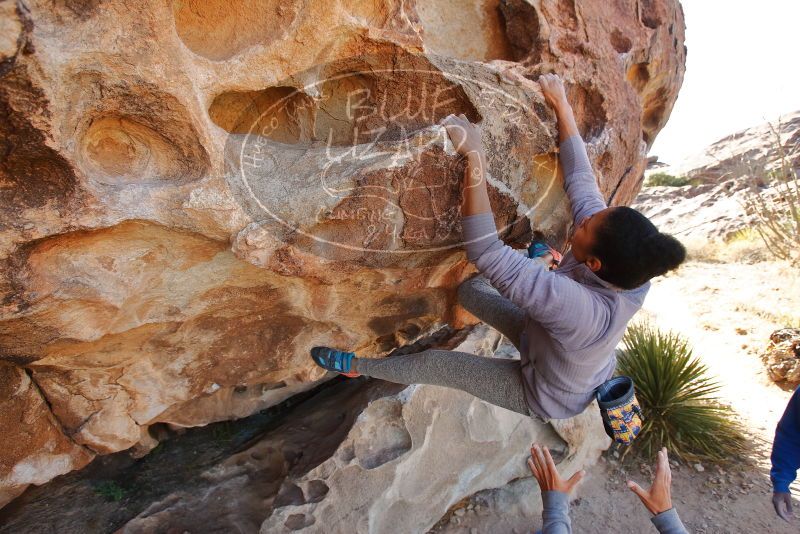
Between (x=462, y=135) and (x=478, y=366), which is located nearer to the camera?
(x=462, y=135)

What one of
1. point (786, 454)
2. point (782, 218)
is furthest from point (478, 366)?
point (782, 218)

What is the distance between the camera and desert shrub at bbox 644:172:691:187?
50.2 feet

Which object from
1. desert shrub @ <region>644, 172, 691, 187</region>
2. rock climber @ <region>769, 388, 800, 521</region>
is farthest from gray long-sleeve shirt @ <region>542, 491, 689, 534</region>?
desert shrub @ <region>644, 172, 691, 187</region>

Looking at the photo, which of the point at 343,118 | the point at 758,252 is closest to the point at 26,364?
the point at 343,118

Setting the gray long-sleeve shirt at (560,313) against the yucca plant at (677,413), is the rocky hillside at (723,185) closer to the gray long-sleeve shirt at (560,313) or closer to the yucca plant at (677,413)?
the yucca plant at (677,413)

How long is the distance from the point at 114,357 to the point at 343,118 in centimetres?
157

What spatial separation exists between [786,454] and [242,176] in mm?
3198

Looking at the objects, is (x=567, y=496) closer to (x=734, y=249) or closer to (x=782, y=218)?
(x=782, y=218)

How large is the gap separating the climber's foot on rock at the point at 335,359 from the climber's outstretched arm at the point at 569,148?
54.1 inches

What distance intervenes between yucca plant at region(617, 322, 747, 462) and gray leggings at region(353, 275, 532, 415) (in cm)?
275

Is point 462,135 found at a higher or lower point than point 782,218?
higher

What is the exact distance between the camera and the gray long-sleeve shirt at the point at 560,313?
159 centimetres

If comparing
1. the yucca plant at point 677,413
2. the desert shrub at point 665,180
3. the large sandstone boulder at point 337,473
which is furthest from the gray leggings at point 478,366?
the desert shrub at point 665,180

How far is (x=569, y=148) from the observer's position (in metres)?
2.24
